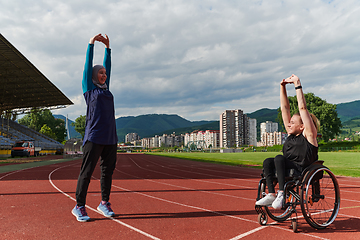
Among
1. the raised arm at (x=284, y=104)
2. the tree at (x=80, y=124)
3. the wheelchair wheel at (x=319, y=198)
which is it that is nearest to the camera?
the wheelchair wheel at (x=319, y=198)

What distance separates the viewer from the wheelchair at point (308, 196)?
3139 millimetres

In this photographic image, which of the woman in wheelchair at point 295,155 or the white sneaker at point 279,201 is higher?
the woman in wheelchair at point 295,155

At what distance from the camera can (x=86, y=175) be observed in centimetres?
371

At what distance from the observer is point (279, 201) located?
10.4 ft

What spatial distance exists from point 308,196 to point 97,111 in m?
3.06

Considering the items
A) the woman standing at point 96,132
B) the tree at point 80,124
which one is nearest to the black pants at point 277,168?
the woman standing at point 96,132

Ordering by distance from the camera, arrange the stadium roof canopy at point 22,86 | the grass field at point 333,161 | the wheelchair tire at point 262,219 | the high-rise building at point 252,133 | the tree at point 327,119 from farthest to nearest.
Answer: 1. the high-rise building at point 252,133
2. the tree at point 327,119
3. the stadium roof canopy at point 22,86
4. the grass field at point 333,161
5. the wheelchair tire at point 262,219

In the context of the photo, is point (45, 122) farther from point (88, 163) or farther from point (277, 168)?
point (277, 168)

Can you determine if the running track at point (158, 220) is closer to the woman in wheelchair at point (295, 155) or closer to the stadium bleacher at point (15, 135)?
the woman in wheelchair at point (295, 155)

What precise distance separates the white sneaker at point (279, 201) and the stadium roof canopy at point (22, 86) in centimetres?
2355

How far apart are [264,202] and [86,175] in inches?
96.9

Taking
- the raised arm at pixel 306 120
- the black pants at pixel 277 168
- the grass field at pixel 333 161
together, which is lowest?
the grass field at pixel 333 161

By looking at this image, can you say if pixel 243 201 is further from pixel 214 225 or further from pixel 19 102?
pixel 19 102

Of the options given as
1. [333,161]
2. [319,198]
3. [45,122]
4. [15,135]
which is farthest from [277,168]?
[45,122]
